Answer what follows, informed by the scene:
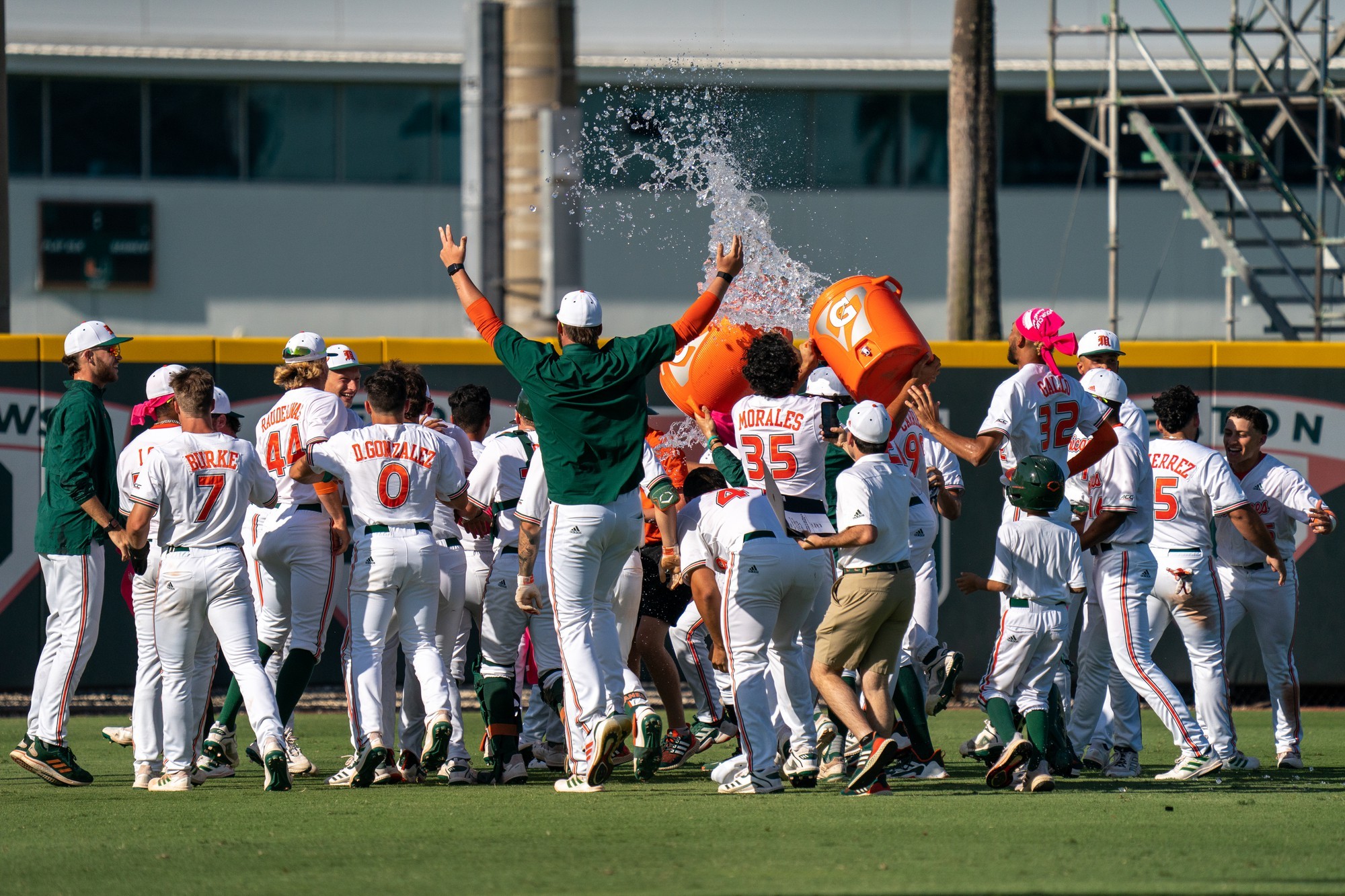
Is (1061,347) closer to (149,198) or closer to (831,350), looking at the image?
(831,350)

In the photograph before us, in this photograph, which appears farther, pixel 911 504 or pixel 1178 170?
pixel 1178 170

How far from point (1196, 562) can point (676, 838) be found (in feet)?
12.3

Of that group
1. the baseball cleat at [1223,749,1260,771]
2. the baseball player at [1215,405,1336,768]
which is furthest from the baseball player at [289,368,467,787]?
the baseball player at [1215,405,1336,768]

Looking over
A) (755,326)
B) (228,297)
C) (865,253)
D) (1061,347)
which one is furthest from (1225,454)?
(228,297)

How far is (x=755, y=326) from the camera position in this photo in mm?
8930

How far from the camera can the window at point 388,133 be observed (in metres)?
24.1

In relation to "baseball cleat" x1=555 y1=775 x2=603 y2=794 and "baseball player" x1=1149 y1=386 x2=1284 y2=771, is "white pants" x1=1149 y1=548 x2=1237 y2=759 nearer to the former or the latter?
"baseball player" x1=1149 y1=386 x2=1284 y2=771

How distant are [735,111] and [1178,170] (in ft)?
25.1

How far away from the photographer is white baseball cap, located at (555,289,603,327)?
749 cm

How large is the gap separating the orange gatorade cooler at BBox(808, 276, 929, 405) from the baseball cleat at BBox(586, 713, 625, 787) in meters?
2.11

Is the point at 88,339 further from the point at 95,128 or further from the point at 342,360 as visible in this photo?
the point at 95,128

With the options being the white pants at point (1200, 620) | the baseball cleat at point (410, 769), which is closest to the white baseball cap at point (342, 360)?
the baseball cleat at point (410, 769)

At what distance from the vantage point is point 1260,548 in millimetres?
9141

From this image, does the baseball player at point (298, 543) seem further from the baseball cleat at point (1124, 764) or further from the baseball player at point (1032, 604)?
the baseball cleat at point (1124, 764)
